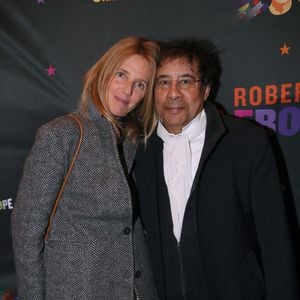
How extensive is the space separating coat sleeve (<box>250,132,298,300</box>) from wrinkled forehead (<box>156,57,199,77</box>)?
38 cm

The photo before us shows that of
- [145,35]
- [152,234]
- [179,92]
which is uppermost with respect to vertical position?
[145,35]

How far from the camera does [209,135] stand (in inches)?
50.2

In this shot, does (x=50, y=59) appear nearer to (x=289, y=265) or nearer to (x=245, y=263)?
(x=245, y=263)

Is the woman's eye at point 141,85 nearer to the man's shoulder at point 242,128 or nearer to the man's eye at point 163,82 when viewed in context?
the man's eye at point 163,82

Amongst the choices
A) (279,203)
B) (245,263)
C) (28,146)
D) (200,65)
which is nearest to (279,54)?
(200,65)

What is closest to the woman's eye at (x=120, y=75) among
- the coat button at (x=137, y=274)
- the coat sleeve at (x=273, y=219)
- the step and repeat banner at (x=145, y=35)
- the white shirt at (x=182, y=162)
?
the white shirt at (x=182, y=162)

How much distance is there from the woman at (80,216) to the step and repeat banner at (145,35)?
1.57 feet

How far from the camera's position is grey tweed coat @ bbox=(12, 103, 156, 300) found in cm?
105

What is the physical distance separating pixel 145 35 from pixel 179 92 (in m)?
0.43

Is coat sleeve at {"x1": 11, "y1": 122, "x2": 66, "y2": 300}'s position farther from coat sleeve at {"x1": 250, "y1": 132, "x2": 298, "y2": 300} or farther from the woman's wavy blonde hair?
coat sleeve at {"x1": 250, "y1": 132, "x2": 298, "y2": 300}

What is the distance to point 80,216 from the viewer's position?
1126 mm

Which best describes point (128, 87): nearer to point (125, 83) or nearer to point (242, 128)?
point (125, 83)

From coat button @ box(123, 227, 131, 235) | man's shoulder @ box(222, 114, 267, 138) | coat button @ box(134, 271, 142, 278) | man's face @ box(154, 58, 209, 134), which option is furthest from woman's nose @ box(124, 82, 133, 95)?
coat button @ box(134, 271, 142, 278)

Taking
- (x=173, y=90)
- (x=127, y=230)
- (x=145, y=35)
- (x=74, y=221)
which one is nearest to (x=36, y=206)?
(x=74, y=221)
